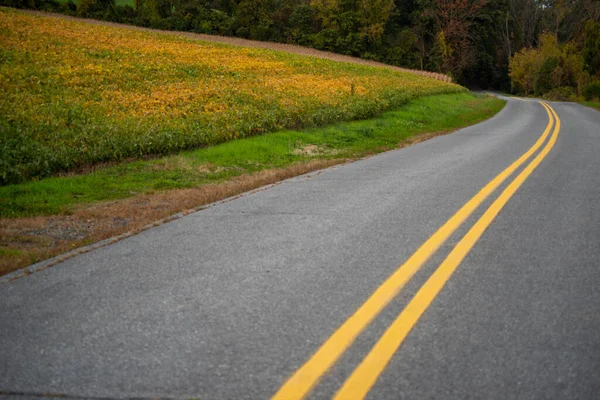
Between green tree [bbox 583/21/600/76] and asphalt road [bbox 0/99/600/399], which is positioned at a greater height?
green tree [bbox 583/21/600/76]

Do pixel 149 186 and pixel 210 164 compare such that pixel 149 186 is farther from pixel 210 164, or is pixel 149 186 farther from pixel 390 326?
pixel 390 326

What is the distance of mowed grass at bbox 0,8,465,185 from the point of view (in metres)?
11.8

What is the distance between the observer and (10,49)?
2217cm

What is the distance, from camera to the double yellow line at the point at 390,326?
115 inches

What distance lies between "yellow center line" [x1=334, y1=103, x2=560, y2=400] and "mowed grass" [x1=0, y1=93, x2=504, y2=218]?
5.39 meters

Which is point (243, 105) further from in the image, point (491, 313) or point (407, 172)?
point (491, 313)

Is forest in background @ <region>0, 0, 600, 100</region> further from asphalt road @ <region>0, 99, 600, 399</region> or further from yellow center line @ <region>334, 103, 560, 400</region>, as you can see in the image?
yellow center line @ <region>334, 103, 560, 400</region>

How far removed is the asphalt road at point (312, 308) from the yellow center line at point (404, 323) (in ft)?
0.05

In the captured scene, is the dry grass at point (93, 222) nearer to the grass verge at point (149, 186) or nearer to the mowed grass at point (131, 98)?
the grass verge at point (149, 186)

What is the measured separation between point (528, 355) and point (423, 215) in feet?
11.0

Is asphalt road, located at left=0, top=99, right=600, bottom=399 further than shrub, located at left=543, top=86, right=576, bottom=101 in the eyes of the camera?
No

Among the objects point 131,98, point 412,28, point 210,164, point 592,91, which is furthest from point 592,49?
point 210,164

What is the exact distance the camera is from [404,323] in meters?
3.62

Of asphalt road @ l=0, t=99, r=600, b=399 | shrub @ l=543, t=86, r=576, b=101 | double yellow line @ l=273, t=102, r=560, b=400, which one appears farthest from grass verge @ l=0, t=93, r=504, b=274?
shrub @ l=543, t=86, r=576, b=101
